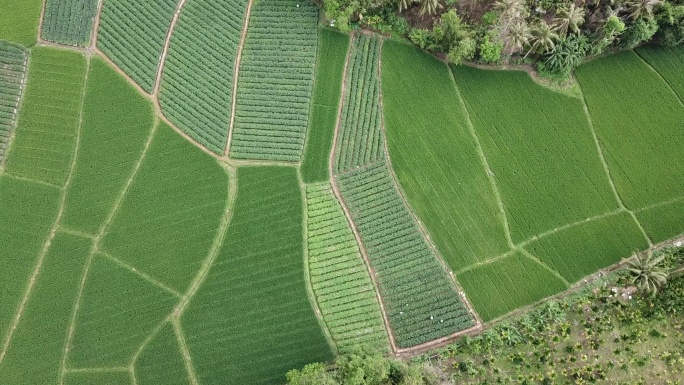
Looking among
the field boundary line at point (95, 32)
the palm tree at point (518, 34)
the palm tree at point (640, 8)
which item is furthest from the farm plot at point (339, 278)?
the palm tree at point (640, 8)

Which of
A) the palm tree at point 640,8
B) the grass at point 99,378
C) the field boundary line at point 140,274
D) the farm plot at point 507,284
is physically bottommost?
the grass at point 99,378

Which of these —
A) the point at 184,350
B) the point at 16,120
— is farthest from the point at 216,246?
the point at 16,120

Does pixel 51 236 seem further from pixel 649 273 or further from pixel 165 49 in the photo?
pixel 649 273

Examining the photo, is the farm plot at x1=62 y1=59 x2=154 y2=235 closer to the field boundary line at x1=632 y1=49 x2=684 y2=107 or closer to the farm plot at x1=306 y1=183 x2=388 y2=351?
the farm plot at x1=306 y1=183 x2=388 y2=351

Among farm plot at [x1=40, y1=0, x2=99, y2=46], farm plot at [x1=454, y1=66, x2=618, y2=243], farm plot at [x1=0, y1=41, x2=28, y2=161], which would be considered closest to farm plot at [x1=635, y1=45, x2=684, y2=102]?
farm plot at [x1=454, y1=66, x2=618, y2=243]

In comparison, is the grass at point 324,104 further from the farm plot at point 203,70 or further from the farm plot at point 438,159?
the farm plot at point 203,70

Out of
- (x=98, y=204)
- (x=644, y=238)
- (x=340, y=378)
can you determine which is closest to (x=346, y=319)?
(x=340, y=378)

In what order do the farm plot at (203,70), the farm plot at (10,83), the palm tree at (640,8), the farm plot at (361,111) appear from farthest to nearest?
1. the farm plot at (203,70)
2. the farm plot at (361,111)
3. the farm plot at (10,83)
4. the palm tree at (640,8)

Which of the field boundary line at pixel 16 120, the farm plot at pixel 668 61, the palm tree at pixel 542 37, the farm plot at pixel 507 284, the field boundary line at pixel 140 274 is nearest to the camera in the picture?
the field boundary line at pixel 140 274
